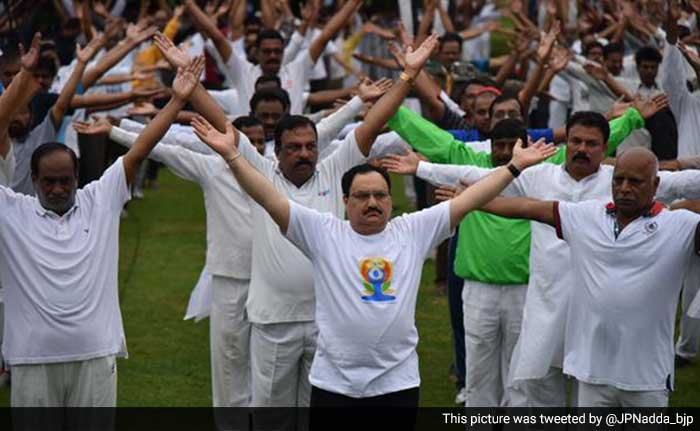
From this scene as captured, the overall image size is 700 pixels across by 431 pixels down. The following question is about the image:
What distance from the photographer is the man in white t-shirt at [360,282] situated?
767 centimetres

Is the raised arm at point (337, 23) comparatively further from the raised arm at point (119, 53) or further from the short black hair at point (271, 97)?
the short black hair at point (271, 97)

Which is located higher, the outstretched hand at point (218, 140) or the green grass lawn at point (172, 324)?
the outstretched hand at point (218, 140)

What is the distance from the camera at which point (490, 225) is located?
994 cm

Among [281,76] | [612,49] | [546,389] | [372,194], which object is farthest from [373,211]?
[612,49]

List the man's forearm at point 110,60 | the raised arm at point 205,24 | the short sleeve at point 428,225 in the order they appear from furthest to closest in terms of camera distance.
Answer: the raised arm at point 205,24
the man's forearm at point 110,60
the short sleeve at point 428,225

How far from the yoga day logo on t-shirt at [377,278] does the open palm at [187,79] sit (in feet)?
5.12

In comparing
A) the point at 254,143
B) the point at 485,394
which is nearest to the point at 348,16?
the point at 254,143

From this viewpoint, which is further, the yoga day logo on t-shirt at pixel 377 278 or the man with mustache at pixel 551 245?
the man with mustache at pixel 551 245

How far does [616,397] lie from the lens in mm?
8180

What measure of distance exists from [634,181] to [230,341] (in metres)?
3.55

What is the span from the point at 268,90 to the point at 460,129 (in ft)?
5.92

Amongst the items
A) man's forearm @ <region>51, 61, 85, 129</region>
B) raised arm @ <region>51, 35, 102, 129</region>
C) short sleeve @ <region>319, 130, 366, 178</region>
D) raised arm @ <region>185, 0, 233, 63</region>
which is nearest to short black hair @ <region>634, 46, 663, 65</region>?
raised arm @ <region>185, 0, 233, 63</region>

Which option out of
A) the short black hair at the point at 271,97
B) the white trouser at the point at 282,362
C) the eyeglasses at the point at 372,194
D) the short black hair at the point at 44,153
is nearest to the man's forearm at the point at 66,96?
the short black hair at the point at 271,97

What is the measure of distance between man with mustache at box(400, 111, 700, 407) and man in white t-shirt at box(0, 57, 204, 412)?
212 centimetres
